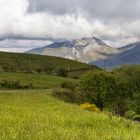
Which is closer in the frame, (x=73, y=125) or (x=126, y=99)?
→ (x=73, y=125)

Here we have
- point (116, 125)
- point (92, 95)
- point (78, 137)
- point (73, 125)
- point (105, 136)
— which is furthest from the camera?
point (92, 95)

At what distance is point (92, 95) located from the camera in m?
85.7

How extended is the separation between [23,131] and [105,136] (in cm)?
283

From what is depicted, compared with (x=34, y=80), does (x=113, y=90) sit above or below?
above

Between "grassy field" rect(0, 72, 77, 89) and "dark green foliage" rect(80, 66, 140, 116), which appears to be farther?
"grassy field" rect(0, 72, 77, 89)

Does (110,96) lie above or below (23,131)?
below

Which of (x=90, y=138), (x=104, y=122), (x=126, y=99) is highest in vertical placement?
(x=90, y=138)

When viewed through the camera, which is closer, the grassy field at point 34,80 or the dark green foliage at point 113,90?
the dark green foliage at point 113,90

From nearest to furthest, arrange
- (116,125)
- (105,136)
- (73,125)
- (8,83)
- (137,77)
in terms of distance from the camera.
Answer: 1. (105,136)
2. (73,125)
3. (116,125)
4. (8,83)
5. (137,77)

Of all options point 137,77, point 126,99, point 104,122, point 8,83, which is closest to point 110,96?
point 126,99

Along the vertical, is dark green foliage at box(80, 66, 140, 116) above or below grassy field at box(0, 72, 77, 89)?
above

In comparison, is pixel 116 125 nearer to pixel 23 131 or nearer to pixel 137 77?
pixel 23 131

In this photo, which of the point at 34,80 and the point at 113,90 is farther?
the point at 34,80

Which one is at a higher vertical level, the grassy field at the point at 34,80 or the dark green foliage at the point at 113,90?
the dark green foliage at the point at 113,90
